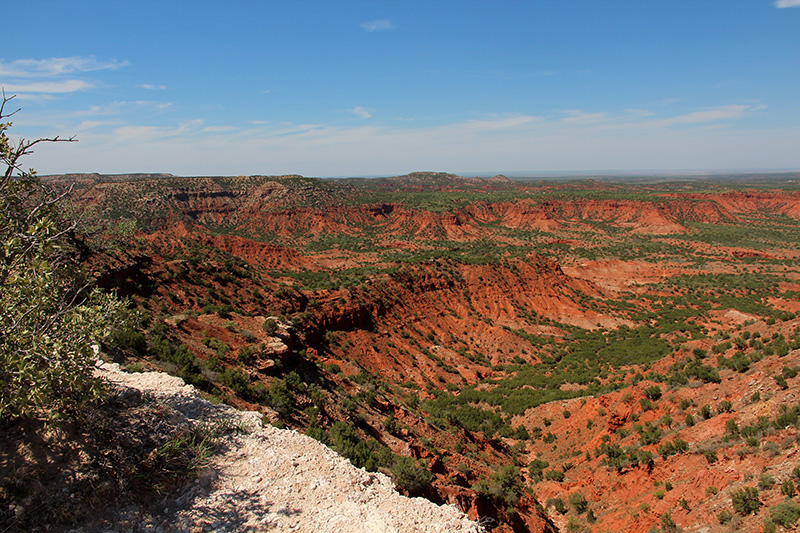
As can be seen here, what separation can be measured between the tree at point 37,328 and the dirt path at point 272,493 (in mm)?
2283

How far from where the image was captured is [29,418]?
21.2ft

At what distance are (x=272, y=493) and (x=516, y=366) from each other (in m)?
26.5

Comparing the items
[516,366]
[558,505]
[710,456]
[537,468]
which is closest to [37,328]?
[558,505]

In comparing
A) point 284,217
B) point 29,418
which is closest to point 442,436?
point 29,418

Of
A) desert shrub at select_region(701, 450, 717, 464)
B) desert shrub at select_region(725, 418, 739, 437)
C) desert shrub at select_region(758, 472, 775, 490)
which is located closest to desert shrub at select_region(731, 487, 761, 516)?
desert shrub at select_region(758, 472, 775, 490)

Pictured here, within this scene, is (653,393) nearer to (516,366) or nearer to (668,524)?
(668,524)

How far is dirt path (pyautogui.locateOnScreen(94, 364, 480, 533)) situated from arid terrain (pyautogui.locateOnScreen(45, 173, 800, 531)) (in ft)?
4.33

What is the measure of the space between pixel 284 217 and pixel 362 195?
39892 millimetres

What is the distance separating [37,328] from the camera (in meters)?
Result: 6.10

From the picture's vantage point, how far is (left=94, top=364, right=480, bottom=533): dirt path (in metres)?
6.54

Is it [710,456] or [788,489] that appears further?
[710,456]

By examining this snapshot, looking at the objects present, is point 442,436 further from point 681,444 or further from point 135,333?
point 135,333

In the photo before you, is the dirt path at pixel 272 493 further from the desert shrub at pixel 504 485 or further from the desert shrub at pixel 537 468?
the desert shrub at pixel 537 468

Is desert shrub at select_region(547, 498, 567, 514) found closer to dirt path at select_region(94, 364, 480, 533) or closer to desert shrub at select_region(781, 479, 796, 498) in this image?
desert shrub at select_region(781, 479, 796, 498)
